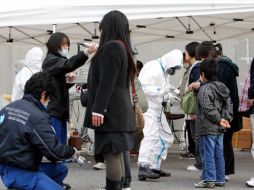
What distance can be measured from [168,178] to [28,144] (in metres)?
3.32

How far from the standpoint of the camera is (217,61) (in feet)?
23.2

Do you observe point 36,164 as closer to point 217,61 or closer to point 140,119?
point 140,119

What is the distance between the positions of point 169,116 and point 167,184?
12.8 ft

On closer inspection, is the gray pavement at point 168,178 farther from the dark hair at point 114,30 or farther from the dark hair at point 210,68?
the dark hair at point 114,30

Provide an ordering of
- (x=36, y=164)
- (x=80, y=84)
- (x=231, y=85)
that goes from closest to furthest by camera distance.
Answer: (x=36, y=164) < (x=231, y=85) < (x=80, y=84)

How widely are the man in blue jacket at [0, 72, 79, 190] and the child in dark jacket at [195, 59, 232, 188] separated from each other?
2195mm

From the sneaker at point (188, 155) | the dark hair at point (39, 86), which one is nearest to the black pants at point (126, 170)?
the dark hair at point (39, 86)

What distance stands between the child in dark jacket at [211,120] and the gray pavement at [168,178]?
317 mm

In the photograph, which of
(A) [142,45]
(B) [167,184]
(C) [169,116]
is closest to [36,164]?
(B) [167,184]

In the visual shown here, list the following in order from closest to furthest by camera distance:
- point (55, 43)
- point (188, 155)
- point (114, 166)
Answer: point (114, 166) → point (55, 43) → point (188, 155)

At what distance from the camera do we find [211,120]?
6.58 m

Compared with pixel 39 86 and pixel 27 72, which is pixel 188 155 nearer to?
pixel 27 72

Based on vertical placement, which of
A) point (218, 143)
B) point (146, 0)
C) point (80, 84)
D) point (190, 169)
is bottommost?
point (190, 169)

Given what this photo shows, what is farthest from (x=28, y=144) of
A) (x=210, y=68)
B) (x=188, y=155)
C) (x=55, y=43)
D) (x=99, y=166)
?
(x=188, y=155)
